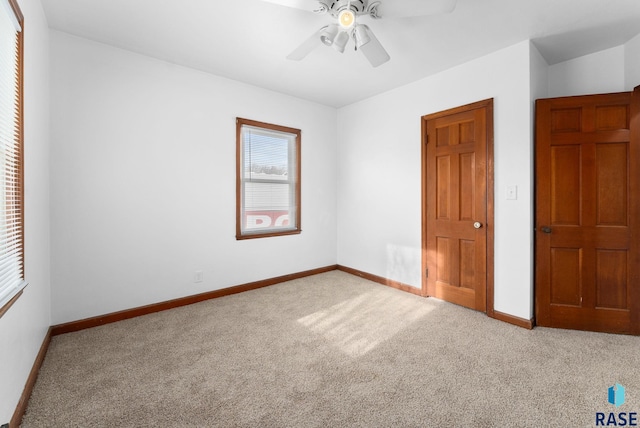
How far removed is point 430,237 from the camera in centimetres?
343

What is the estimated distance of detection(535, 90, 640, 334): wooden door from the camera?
2.48 metres

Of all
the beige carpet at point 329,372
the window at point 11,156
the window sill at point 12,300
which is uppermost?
the window at point 11,156

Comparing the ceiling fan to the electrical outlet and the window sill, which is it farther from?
the electrical outlet

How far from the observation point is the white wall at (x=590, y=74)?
8.93 feet

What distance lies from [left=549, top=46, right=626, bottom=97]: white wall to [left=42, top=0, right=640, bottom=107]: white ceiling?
93 mm

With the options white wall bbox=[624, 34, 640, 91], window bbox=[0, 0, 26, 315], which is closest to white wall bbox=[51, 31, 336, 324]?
window bbox=[0, 0, 26, 315]

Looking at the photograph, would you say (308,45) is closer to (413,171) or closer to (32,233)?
(413,171)

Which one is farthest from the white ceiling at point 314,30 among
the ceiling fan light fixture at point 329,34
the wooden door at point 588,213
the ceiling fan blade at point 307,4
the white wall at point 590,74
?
the wooden door at point 588,213

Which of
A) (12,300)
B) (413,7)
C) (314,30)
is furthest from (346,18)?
(12,300)

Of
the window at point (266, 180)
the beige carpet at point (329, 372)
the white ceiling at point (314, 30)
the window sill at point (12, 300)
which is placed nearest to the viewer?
the window sill at point (12, 300)

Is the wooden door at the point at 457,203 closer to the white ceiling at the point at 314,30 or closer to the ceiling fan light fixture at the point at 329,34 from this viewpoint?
the white ceiling at the point at 314,30

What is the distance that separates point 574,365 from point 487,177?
5.56ft

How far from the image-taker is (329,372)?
6.46 feet

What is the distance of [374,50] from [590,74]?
94.2 inches
